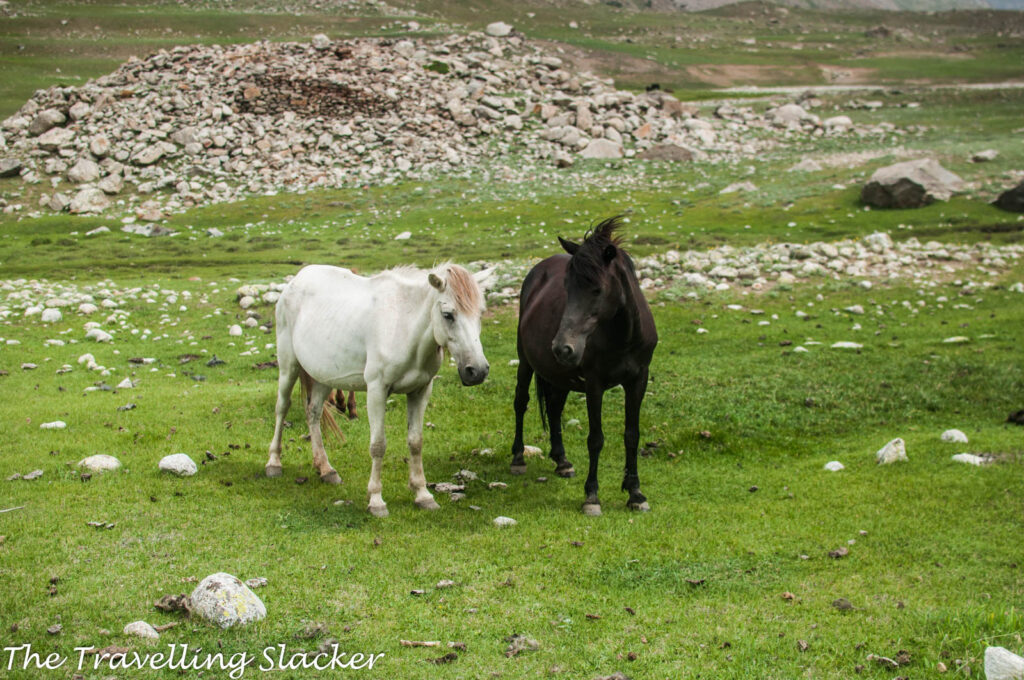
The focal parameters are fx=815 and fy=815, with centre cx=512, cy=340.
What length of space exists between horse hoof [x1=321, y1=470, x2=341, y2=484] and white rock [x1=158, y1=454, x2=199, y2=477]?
1546 millimetres

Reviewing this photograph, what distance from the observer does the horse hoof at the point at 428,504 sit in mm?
9250


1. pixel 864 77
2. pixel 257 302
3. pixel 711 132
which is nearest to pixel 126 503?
pixel 257 302

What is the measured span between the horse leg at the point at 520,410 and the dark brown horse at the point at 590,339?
0.01 metres

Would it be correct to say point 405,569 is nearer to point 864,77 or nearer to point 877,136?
point 877,136

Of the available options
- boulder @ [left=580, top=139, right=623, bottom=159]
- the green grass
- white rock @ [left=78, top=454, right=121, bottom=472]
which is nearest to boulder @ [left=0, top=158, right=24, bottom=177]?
boulder @ [left=580, top=139, right=623, bottom=159]

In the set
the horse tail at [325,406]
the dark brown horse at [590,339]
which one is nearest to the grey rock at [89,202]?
the horse tail at [325,406]

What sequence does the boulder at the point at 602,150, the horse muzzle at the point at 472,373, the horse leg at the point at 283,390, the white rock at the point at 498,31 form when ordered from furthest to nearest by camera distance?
the white rock at the point at 498,31 → the boulder at the point at 602,150 → the horse leg at the point at 283,390 → the horse muzzle at the point at 472,373

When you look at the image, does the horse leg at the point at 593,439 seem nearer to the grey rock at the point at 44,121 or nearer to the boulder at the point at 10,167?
the boulder at the point at 10,167

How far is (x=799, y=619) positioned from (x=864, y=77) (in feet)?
286

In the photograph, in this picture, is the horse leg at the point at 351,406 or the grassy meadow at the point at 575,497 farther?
the horse leg at the point at 351,406

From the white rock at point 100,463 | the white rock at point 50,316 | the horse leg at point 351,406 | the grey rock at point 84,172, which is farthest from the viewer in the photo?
the grey rock at point 84,172

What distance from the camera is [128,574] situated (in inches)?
274

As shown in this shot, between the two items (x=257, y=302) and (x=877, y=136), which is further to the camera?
(x=877, y=136)

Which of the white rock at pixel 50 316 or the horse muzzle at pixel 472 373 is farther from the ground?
the horse muzzle at pixel 472 373
